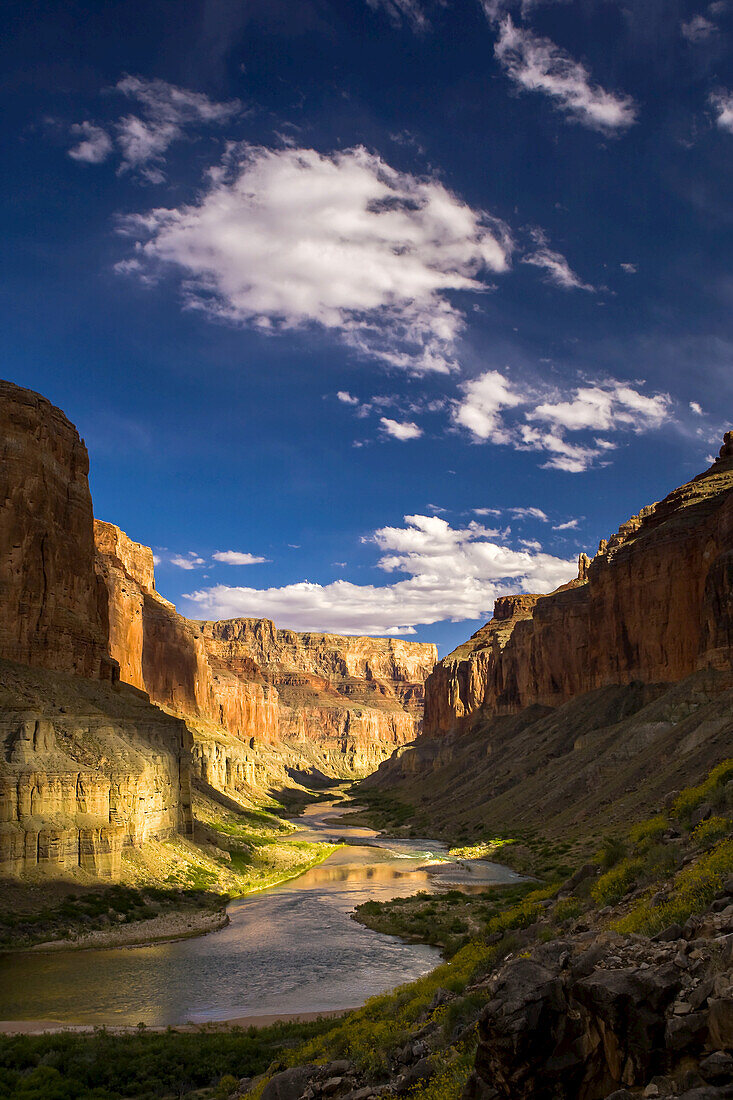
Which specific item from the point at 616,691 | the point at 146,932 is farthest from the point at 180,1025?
the point at 616,691

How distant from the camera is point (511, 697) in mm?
116312

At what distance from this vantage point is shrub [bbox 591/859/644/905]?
15.6 m

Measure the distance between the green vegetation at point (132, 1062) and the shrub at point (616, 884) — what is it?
983 cm

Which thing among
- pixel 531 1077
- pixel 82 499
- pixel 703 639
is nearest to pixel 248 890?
pixel 82 499

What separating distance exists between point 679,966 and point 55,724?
4019 centimetres

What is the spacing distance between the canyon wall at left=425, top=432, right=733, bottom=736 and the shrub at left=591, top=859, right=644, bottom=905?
4243 centimetres

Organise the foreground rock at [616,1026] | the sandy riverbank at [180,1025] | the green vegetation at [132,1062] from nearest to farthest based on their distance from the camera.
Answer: the foreground rock at [616,1026], the green vegetation at [132,1062], the sandy riverbank at [180,1025]

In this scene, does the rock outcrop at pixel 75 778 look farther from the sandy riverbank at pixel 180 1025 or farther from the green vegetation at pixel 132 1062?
the green vegetation at pixel 132 1062

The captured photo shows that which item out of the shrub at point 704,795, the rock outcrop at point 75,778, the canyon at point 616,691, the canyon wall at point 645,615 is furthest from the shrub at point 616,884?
the canyon wall at point 645,615

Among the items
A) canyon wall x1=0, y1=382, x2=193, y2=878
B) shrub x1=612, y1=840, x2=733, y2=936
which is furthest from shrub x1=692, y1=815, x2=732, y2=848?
canyon wall x1=0, y1=382, x2=193, y2=878

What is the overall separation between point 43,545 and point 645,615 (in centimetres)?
5706

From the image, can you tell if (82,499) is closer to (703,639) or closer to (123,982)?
(123,982)

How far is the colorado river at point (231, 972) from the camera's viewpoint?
26344 millimetres

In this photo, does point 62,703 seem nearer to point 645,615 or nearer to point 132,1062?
point 132,1062
